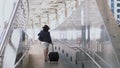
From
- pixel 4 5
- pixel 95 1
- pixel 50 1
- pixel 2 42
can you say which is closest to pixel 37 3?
pixel 50 1

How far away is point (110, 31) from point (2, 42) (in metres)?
1.80

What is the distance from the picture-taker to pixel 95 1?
5461 millimetres

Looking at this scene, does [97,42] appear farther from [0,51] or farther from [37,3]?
[37,3]

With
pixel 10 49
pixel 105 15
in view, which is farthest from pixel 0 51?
pixel 105 15

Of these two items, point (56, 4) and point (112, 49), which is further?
point (56, 4)

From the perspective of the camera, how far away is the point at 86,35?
257 inches

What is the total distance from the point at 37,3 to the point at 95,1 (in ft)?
93.5

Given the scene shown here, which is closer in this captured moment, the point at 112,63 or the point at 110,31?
the point at 112,63

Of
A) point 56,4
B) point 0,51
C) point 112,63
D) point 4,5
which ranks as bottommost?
point 112,63

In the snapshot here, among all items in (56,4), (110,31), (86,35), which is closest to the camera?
(110,31)

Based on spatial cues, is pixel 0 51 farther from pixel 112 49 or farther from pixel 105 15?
pixel 105 15

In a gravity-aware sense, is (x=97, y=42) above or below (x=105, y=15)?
below

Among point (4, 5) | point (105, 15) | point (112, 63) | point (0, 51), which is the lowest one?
point (112, 63)

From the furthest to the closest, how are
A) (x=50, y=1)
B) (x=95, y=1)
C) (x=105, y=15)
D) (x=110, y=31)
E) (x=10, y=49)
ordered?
(x=50, y=1) < (x=95, y=1) < (x=105, y=15) < (x=110, y=31) < (x=10, y=49)
